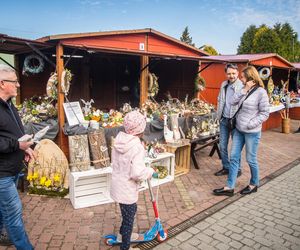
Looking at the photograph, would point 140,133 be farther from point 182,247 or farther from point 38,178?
point 38,178

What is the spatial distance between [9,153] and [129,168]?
1.18 metres

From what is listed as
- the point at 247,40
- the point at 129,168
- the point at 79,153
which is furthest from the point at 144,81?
the point at 247,40

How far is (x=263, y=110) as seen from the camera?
4605 millimetres

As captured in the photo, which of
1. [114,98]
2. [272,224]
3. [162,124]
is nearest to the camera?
[272,224]

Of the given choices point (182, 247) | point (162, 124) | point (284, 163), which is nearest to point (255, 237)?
point (182, 247)

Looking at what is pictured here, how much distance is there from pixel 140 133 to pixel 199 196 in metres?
2.52

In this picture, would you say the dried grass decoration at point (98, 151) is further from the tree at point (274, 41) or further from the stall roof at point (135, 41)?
the tree at point (274, 41)

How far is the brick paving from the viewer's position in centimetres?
366

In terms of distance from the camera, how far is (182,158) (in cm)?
642

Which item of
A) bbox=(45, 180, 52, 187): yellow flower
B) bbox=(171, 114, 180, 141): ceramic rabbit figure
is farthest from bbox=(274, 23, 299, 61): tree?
bbox=(45, 180, 52, 187): yellow flower

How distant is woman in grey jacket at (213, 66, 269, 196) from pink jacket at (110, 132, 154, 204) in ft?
7.82

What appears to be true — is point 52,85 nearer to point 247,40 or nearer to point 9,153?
point 9,153

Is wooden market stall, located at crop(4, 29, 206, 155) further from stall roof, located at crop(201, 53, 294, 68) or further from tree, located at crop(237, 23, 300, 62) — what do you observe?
tree, located at crop(237, 23, 300, 62)

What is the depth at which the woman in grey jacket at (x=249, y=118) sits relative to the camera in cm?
461
